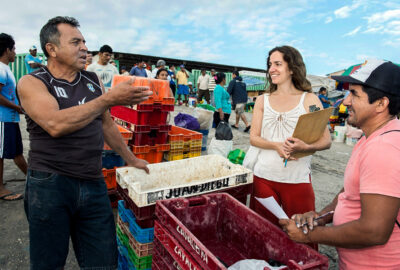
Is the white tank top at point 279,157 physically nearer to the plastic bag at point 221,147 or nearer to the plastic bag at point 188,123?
the plastic bag at point 221,147

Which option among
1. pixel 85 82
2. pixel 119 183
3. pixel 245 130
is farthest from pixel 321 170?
pixel 85 82

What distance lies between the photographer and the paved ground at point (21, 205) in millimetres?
2865

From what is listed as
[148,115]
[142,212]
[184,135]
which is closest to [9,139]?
[148,115]

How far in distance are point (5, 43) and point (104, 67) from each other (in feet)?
7.56

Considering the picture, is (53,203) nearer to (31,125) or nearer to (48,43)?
(31,125)

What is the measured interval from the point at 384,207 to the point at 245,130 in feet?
28.8

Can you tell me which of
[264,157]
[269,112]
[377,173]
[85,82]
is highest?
[85,82]

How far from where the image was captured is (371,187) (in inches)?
49.5

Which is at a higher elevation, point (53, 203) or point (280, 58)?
point (280, 58)

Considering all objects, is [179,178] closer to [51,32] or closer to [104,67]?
[51,32]

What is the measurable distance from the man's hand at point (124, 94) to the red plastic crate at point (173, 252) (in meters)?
0.87

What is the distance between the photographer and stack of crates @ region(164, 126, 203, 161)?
16.0 feet

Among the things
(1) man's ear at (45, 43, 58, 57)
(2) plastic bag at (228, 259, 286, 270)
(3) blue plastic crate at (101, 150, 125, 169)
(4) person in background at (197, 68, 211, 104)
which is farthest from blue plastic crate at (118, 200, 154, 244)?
(4) person in background at (197, 68, 211, 104)

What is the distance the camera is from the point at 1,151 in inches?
155
